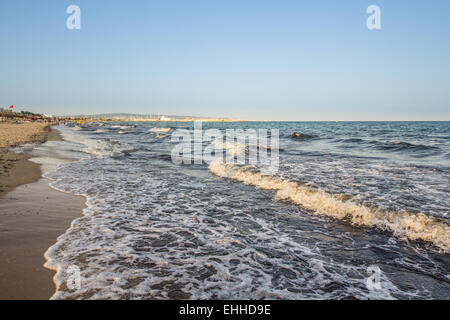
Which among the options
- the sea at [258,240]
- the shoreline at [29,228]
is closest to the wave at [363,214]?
the sea at [258,240]

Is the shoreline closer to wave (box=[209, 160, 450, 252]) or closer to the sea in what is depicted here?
the sea

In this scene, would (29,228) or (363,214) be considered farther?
(363,214)

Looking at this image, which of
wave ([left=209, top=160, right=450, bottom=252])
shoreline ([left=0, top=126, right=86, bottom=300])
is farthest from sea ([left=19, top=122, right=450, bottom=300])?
shoreline ([left=0, top=126, right=86, bottom=300])

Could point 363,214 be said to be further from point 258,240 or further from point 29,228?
point 29,228

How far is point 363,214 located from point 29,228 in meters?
6.82

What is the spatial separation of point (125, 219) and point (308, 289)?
155 inches

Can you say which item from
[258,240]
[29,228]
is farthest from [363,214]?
[29,228]

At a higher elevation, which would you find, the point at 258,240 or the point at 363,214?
the point at 363,214

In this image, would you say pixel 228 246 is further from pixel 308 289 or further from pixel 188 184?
pixel 188 184

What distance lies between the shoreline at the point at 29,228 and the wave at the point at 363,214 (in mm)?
5483

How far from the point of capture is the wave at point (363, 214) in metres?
4.81

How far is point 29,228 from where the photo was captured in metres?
4.52

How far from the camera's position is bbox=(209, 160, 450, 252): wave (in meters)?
4.81
